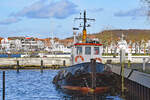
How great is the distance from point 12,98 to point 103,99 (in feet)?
28.2

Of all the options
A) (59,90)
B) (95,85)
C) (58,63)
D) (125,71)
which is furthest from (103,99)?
(58,63)

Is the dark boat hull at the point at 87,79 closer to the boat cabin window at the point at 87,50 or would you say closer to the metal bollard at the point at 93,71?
the metal bollard at the point at 93,71

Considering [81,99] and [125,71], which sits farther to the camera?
[125,71]

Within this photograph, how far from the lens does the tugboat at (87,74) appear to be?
38344 mm

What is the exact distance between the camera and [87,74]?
38438mm

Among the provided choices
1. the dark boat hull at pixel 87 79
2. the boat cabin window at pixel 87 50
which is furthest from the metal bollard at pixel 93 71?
the boat cabin window at pixel 87 50

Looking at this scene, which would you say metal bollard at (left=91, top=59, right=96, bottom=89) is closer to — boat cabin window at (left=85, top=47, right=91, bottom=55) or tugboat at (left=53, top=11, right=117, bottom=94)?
tugboat at (left=53, top=11, right=117, bottom=94)

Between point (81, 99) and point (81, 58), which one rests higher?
point (81, 58)

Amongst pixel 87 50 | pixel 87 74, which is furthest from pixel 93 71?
pixel 87 50

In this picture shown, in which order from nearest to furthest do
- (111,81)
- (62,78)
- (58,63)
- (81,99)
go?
(81,99) < (111,81) < (62,78) < (58,63)

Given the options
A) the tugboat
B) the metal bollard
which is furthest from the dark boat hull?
the metal bollard

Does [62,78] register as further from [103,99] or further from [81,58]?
[103,99]

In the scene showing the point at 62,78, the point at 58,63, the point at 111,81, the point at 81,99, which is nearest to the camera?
the point at 81,99

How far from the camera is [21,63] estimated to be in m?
87.9
